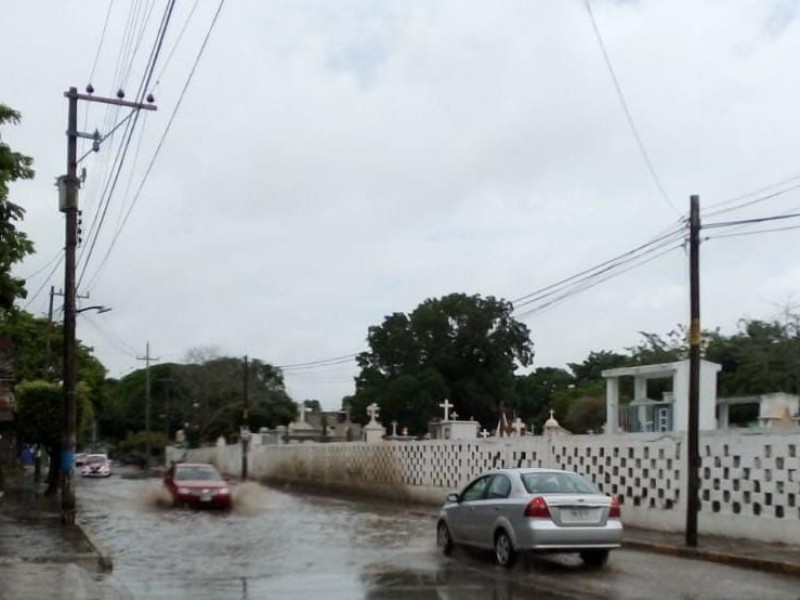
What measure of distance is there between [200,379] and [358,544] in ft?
223

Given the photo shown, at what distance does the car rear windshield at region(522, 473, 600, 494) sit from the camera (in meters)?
15.4

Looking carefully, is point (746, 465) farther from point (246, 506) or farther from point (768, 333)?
point (768, 333)

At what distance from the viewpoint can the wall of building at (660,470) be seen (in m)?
17.3

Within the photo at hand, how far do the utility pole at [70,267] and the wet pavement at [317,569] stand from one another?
77 centimetres

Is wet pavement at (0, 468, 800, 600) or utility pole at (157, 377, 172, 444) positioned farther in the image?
Answer: utility pole at (157, 377, 172, 444)

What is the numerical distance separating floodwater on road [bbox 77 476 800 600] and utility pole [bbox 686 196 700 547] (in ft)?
3.53

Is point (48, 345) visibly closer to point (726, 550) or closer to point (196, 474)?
point (196, 474)

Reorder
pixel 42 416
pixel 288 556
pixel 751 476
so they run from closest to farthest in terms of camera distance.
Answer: pixel 288 556 → pixel 751 476 → pixel 42 416

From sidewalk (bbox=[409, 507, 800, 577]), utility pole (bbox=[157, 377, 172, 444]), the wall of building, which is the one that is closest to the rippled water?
the wall of building

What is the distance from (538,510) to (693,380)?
4.76m

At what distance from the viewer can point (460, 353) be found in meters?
66.4

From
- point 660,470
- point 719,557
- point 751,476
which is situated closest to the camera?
point 719,557

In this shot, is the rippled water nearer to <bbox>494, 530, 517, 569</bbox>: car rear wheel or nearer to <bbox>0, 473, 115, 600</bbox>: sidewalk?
<bbox>0, 473, 115, 600</bbox>: sidewalk

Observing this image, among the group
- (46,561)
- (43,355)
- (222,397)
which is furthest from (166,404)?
(46,561)
